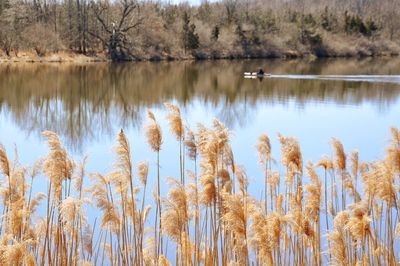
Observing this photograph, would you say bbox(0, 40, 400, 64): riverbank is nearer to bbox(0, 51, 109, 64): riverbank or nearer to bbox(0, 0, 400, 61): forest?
bbox(0, 51, 109, 64): riverbank

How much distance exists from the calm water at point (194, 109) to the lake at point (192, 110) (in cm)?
3

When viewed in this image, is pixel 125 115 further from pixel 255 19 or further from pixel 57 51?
pixel 255 19

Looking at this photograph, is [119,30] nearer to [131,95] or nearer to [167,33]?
[167,33]

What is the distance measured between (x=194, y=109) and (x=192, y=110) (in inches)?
11.6

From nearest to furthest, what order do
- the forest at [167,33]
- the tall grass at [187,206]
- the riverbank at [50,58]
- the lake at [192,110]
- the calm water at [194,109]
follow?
the tall grass at [187,206]
the lake at [192,110]
the calm water at [194,109]
the riverbank at [50,58]
the forest at [167,33]

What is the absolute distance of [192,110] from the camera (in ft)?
60.4

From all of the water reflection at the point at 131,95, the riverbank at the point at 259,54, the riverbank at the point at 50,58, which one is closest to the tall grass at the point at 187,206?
the water reflection at the point at 131,95

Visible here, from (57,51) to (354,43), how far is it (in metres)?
37.7

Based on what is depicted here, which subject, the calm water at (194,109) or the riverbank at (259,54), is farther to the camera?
the riverbank at (259,54)

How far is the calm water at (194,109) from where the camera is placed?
39.0 ft

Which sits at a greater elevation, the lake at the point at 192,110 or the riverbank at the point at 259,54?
the riverbank at the point at 259,54

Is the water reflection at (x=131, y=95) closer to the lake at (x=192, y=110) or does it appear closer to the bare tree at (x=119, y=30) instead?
the lake at (x=192, y=110)

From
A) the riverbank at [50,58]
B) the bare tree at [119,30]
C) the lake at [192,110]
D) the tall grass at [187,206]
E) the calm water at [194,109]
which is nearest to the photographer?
the tall grass at [187,206]

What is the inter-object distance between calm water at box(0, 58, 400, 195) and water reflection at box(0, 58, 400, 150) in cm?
4
